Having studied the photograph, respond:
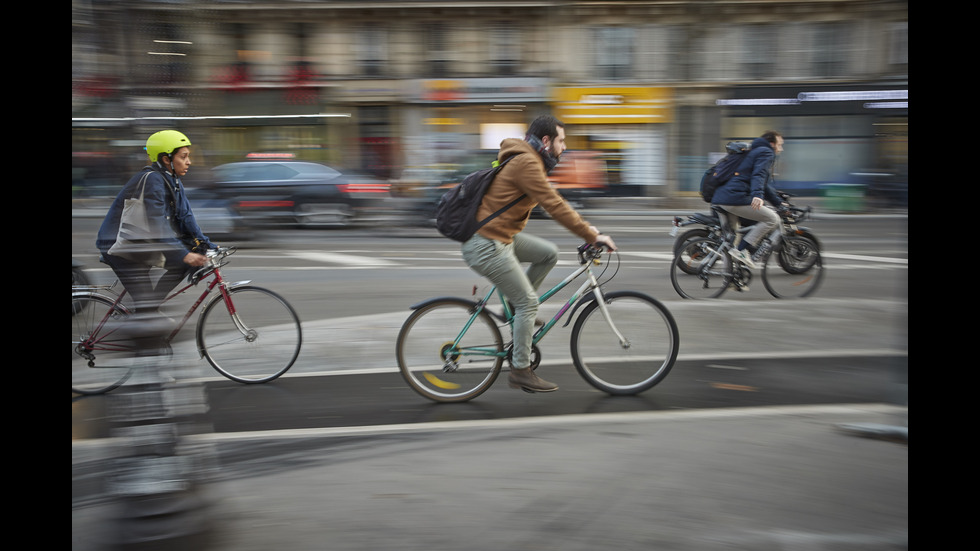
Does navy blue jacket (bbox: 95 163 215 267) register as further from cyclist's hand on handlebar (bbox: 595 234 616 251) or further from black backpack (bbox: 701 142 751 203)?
black backpack (bbox: 701 142 751 203)

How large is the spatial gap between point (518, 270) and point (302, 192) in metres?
12.3

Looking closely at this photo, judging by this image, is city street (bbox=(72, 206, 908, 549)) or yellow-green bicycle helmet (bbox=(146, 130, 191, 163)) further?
yellow-green bicycle helmet (bbox=(146, 130, 191, 163))

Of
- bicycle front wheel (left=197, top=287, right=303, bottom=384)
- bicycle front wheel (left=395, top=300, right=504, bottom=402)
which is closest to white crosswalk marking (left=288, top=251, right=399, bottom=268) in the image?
bicycle front wheel (left=197, top=287, right=303, bottom=384)

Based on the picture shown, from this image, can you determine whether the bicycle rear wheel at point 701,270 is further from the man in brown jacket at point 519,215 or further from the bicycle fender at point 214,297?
the bicycle fender at point 214,297

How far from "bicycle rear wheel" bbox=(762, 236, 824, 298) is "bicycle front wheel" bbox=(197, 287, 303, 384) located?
17.8ft

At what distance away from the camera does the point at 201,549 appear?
110 inches

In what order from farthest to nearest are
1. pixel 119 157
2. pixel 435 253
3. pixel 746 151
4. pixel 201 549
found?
pixel 435 253 < pixel 746 151 < pixel 201 549 < pixel 119 157

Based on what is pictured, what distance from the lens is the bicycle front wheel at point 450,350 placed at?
15.1 feet

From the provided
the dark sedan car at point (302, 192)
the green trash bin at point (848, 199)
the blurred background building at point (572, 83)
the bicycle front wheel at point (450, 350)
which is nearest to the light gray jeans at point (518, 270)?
the bicycle front wheel at point (450, 350)

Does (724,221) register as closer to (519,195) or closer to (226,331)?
(519,195)

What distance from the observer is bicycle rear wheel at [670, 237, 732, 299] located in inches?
326
